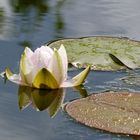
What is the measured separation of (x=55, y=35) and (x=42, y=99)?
855 millimetres

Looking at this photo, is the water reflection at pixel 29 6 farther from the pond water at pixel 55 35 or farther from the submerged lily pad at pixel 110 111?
the submerged lily pad at pixel 110 111

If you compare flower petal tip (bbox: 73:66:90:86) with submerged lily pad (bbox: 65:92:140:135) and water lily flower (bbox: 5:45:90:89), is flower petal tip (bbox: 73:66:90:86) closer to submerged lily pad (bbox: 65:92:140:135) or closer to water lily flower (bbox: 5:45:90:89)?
water lily flower (bbox: 5:45:90:89)

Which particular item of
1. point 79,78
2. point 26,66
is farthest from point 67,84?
point 26,66

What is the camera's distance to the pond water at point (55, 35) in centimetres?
185

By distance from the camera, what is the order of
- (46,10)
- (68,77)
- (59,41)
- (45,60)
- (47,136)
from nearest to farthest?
(47,136) → (45,60) → (68,77) → (59,41) → (46,10)

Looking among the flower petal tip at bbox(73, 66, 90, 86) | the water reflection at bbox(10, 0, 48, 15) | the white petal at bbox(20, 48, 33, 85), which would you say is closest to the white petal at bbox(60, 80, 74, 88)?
the flower petal tip at bbox(73, 66, 90, 86)

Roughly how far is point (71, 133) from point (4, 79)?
1.83 feet

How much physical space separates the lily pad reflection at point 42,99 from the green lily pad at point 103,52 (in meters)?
0.29

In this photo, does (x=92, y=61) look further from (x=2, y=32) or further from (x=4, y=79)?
(x=2, y=32)

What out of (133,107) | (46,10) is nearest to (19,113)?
(133,107)

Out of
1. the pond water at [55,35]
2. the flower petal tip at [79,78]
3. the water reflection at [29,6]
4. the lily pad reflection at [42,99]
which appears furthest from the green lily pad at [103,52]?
the water reflection at [29,6]

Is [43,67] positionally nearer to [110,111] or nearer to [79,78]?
[79,78]

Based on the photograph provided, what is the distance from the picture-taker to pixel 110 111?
1975 millimetres

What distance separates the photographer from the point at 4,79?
2309 millimetres
